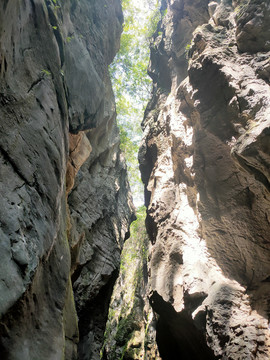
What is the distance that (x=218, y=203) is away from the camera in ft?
22.4

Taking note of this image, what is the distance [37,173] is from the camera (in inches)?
161

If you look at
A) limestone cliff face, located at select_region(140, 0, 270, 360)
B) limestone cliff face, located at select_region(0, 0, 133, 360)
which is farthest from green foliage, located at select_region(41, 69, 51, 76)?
limestone cliff face, located at select_region(140, 0, 270, 360)

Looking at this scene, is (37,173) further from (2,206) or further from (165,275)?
(165,275)

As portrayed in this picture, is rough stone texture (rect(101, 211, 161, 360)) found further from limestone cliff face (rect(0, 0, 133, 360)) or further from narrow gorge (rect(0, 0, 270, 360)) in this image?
limestone cliff face (rect(0, 0, 133, 360))

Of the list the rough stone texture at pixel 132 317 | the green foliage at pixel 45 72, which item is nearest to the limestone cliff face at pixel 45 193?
the green foliage at pixel 45 72

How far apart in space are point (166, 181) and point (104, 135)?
4790mm

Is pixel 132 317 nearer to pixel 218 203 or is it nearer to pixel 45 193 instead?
pixel 218 203

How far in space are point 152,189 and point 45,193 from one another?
→ 20.4 ft

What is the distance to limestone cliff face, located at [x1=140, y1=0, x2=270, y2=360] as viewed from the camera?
482 cm

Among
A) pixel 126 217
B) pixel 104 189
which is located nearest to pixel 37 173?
pixel 104 189

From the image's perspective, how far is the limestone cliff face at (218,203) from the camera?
482 cm

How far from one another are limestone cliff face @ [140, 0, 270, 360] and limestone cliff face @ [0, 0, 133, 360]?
2755 mm

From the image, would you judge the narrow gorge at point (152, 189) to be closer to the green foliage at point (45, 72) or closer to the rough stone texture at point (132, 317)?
the green foliage at point (45, 72)

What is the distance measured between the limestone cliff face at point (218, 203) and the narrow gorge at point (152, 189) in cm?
3
